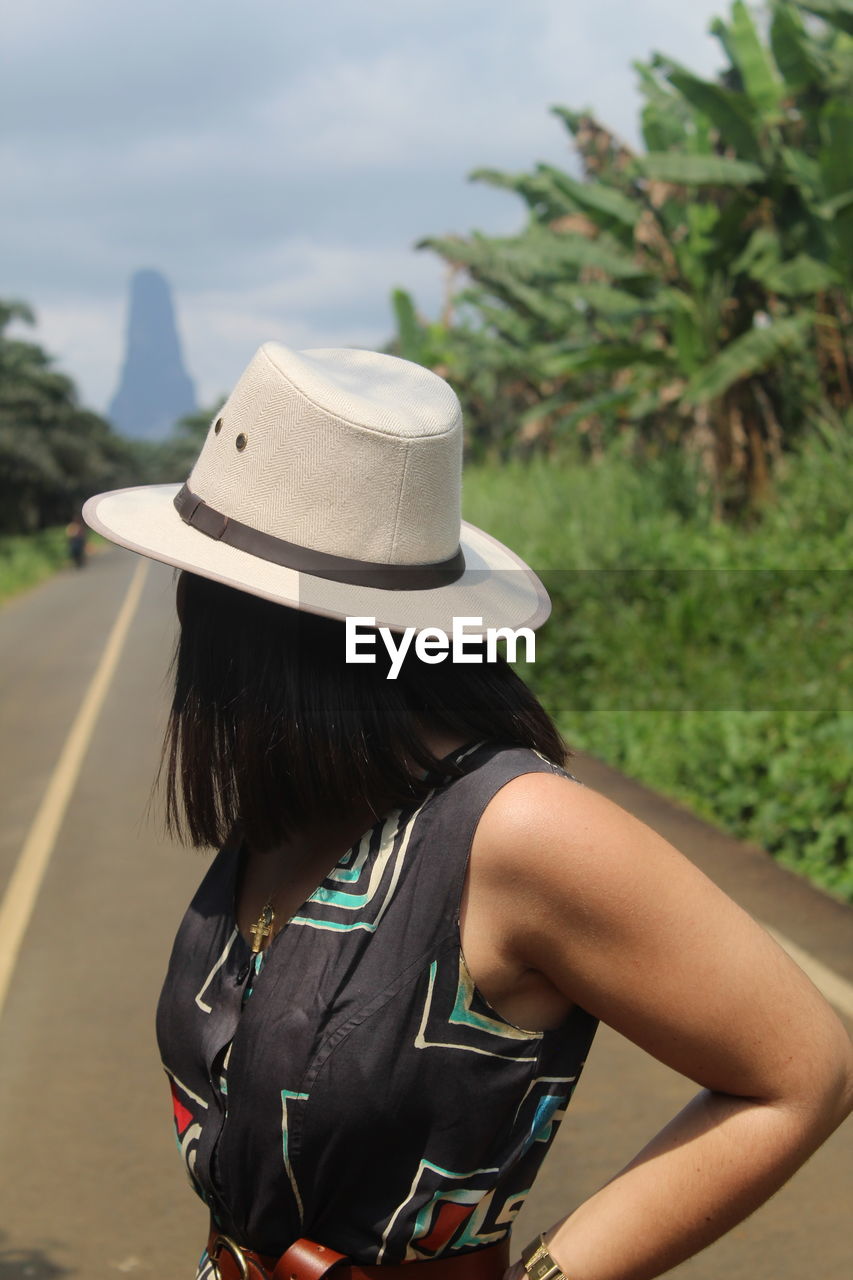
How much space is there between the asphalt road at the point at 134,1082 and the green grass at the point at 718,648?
0.93 feet

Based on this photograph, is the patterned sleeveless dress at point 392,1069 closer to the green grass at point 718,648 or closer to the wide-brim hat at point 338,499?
the wide-brim hat at point 338,499

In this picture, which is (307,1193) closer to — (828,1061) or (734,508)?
(828,1061)

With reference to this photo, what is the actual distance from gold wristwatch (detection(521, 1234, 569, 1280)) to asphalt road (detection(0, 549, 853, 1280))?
0.94 metres

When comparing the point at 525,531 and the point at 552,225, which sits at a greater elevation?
the point at 552,225

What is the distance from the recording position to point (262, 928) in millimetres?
1574

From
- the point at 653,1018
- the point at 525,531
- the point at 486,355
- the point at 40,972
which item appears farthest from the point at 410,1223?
the point at 486,355

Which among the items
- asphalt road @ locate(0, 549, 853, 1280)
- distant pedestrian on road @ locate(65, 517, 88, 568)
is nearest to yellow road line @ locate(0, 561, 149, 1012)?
asphalt road @ locate(0, 549, 853, 1280)

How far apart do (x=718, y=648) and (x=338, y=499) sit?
29.3ft

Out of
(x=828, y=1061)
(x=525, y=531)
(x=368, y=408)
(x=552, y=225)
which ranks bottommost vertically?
(x=525, y=531)

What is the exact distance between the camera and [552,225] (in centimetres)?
1697

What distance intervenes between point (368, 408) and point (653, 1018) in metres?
0.70

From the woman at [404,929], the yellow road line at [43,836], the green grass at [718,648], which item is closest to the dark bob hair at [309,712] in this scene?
the woman at [404,929]

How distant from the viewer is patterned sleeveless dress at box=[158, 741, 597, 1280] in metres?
1.36
